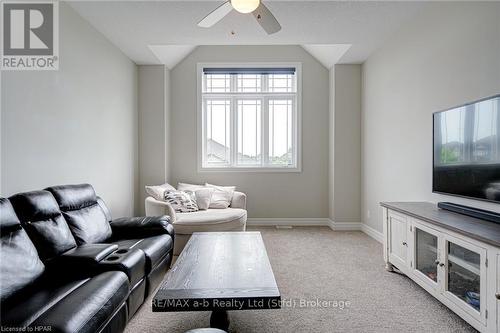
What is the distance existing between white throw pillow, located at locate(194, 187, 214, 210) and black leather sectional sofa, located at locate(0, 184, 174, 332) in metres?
1.52

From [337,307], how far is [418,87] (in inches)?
98.8

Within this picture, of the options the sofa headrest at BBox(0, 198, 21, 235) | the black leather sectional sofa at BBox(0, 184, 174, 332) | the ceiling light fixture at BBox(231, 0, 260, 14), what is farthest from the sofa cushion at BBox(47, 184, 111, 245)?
the ceiling light fixture at BBox(231, 0, 260, 14)

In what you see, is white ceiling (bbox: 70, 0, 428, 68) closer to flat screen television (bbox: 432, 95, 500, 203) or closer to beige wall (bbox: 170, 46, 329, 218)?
beige wall (bbox: 170, 46, 329, 218)

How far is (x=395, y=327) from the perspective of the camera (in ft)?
6.42

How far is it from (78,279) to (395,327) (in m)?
2.11

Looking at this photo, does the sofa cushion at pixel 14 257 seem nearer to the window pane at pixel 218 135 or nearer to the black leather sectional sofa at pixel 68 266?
the black leather sectional sofa at pixel 68 266

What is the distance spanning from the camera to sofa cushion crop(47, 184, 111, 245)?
2.21 meters

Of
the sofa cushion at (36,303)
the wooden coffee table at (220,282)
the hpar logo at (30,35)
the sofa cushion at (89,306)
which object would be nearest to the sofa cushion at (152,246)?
the wooden coffee table at (220,282)

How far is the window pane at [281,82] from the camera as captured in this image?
199 inches

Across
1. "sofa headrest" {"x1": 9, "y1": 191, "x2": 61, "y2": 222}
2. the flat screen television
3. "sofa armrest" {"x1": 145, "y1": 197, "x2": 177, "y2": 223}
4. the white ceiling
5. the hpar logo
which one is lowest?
"sofa armrest" {"x1": 145, "y1": 197, "x2": 177, "y2": 223}

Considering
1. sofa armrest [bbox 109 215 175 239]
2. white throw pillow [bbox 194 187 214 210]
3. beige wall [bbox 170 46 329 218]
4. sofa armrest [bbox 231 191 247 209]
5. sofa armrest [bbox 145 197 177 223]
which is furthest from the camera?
beige wall [bbox 170 46 329 218]

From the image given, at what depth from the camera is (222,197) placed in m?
4.39

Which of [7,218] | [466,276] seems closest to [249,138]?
[466,276]

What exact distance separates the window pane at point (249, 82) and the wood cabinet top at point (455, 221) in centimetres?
317
